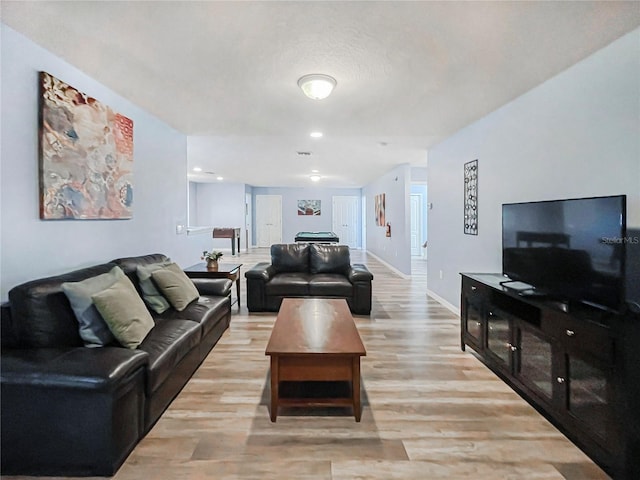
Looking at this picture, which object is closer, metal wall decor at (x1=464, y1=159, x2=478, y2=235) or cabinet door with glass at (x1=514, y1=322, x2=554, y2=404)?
cabinet door with glass at (x1=514, y1=322, x2=554, y2=404)

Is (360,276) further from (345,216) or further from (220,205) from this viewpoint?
(345,216)

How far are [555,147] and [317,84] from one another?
6.30 ft

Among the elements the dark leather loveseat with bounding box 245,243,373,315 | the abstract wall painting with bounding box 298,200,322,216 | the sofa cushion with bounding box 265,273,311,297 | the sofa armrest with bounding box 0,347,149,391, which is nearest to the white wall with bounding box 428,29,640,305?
the dark leather loveseat with bounding box 245,243,373,315

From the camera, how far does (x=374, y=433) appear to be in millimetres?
1986

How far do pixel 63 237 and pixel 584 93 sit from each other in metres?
3.85

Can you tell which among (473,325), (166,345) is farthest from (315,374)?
(473,325)

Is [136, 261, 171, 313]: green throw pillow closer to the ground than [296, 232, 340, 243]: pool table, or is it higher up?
closer to the ground

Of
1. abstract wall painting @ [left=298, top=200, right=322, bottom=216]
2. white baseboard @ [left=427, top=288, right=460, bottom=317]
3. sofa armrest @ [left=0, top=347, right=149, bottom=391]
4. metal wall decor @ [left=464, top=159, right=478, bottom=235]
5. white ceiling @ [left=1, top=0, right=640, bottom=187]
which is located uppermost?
white ceiling @ [left=1, top=0, right=640, bottom=187]

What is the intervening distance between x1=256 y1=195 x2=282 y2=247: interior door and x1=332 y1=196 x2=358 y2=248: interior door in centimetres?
211

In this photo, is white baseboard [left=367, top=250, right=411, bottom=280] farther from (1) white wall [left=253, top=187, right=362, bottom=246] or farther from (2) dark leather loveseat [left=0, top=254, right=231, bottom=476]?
(2) dark leather loveseat [left=0, top=254, right=231, bottom=476]

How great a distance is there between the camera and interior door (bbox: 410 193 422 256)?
10.5 metres

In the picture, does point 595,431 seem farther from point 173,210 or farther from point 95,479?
point 173,210

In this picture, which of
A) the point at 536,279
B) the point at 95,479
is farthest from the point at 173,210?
the point at 536,279

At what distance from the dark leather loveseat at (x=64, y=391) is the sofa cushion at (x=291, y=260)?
2899 millimetres
